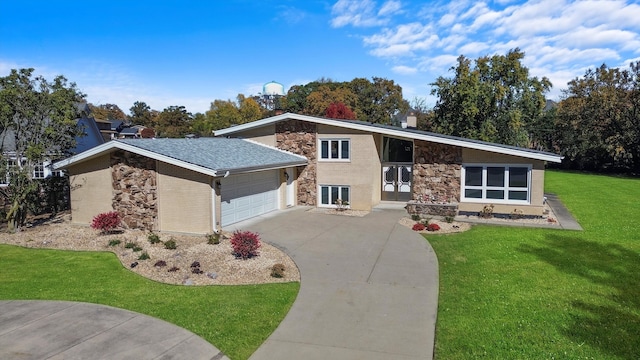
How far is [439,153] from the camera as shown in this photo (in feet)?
64.8

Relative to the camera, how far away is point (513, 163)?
715 inches

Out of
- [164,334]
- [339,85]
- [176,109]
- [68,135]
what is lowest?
[164,334]

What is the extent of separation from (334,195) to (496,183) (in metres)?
7.97

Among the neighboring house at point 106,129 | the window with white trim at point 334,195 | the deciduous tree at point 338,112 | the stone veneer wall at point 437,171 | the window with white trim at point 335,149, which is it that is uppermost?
the deciduous tree at point 338,112

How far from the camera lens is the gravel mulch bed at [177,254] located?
411 inches

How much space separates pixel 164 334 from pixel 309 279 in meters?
3.98

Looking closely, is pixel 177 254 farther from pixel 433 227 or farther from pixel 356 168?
pixel 356 168

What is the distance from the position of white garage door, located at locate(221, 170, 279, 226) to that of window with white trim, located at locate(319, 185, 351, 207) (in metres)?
2.60

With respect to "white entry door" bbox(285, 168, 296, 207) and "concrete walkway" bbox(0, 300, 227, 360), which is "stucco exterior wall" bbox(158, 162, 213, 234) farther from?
"white entry door" bbox(285, 168, 296, 207)

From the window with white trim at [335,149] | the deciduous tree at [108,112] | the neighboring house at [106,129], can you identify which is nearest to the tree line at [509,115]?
the window with white trim at [335,149]

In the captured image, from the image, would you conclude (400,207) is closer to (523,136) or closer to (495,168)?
(495,168)

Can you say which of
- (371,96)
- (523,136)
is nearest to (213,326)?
(523,136)

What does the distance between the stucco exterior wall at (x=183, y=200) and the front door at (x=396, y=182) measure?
10.8 meters

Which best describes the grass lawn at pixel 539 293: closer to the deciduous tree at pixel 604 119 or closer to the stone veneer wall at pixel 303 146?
the stone veneer wall at pixel 303 146
